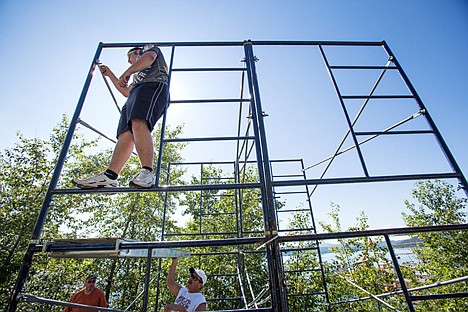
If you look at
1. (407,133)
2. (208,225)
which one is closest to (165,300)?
(208,225)

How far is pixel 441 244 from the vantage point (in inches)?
779

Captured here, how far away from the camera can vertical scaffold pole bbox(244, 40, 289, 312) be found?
1368mm

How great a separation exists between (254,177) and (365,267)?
10.2 metres

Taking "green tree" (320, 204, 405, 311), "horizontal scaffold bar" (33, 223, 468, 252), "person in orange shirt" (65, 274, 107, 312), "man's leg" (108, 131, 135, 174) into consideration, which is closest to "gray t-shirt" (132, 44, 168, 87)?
"man's leg" (108, 131, 135, 174)

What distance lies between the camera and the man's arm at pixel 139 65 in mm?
1862

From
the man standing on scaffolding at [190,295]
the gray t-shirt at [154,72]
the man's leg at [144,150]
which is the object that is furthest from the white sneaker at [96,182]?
the man standing on scaffolding at [190,295]

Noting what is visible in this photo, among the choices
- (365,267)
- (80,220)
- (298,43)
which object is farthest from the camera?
(365,267)

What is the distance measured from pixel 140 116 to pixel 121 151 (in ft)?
1.10

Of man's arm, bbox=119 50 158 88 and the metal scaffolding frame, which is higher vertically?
man's arm, bbox=119 50 158 88

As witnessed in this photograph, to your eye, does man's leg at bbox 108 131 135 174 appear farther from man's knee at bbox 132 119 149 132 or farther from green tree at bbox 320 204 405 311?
green tree at bbox 320 204 405 311

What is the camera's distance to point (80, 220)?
43.8ft

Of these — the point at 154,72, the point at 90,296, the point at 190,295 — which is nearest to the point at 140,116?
the point at 154,72

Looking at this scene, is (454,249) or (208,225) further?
(454,249)

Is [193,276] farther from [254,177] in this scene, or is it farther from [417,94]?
[254,177]
